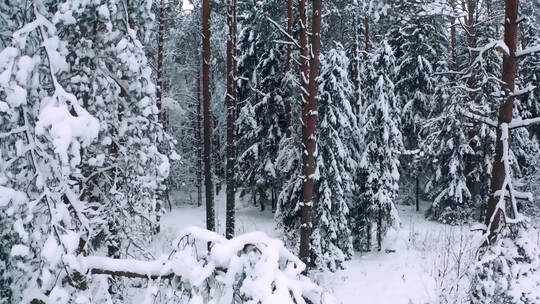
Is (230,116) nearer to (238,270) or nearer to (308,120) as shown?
(308,120)

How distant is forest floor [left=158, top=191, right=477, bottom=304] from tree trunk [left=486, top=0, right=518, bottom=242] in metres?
0.92

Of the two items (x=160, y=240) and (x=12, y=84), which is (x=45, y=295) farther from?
(x=160, y=240)

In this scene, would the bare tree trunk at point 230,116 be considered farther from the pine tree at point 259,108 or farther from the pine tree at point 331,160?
the pine tree at point 259,108

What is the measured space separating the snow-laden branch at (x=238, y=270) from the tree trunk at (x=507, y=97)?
4930mm

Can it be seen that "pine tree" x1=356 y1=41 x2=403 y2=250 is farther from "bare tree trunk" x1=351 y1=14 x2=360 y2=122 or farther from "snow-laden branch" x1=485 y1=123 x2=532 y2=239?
"snow-laden branch" x1=485 y1=123 x2=532 y2=239

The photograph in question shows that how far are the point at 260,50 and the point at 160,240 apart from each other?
35.7ft

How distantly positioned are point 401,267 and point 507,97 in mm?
10714

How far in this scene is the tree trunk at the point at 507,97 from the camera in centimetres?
624

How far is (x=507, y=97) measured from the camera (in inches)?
245

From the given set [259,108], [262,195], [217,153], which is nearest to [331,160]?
[259,108]

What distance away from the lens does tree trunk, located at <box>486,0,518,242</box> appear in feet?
20.5

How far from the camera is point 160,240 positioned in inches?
686

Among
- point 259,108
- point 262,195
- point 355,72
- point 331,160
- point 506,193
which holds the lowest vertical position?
point 262,195

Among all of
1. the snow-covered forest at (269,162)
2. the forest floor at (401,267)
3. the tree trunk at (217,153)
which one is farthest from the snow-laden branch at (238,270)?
the tree trunk at (217,153)
